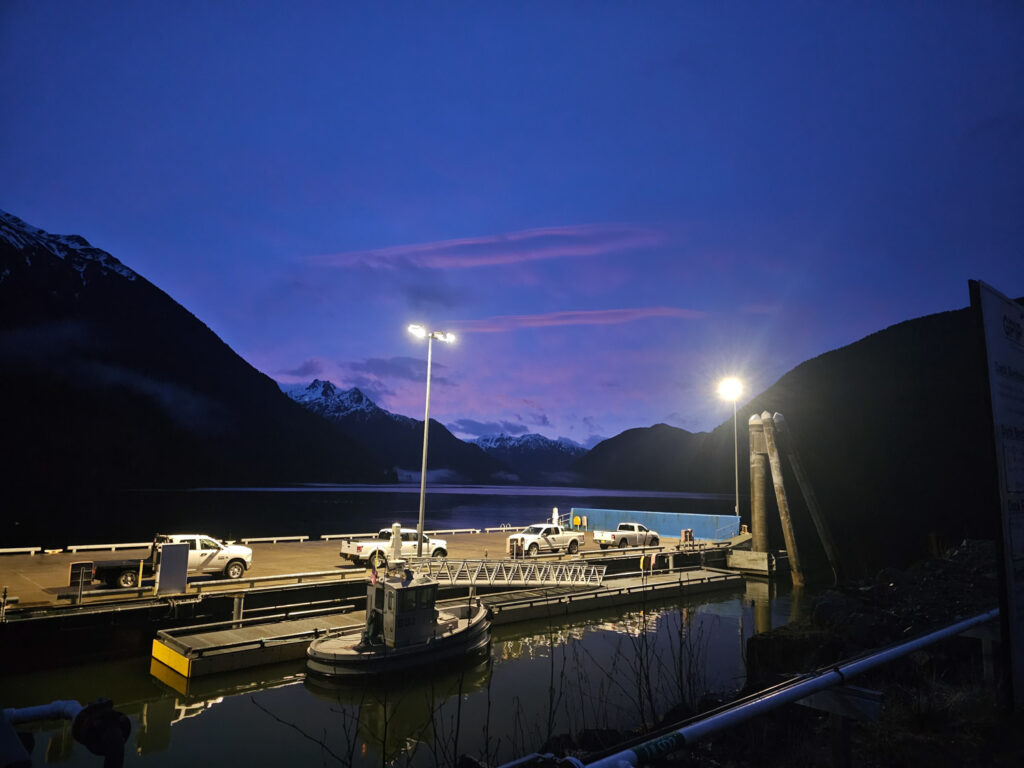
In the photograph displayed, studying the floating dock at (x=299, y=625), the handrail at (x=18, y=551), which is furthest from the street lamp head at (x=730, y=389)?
the handrail at (x=18, y=551)

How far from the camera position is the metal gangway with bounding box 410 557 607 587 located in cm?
2779

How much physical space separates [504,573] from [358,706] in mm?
11823

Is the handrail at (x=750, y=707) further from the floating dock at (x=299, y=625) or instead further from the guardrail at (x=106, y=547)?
the guardrail at (x=106, y=547)

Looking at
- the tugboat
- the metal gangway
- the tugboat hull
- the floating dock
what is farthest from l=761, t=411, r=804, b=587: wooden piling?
the tugboat

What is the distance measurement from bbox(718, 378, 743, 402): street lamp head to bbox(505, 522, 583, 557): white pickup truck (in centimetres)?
1599

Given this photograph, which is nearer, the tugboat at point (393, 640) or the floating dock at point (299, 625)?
the tugboat at point (393, 640)

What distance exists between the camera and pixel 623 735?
1146cm

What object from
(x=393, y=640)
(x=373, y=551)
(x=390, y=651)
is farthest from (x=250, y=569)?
(x=390, y=651)

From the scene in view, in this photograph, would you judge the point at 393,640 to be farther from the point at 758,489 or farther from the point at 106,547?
the point at 758,489

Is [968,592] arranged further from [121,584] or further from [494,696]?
[121,584]

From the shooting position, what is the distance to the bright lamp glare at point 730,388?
46.4m

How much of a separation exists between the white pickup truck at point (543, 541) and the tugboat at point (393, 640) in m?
16.1

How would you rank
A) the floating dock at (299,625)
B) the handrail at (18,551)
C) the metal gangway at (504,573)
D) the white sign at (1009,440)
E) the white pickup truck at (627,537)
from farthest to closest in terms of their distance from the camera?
1. the white pickup truck at (627,537)
2. the handrail at (18,551)
3. the metal gangway at (504,573)
4. the floating dock at (299,625)
5. the white sign at (1009,440)

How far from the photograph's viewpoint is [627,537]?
43875mm
